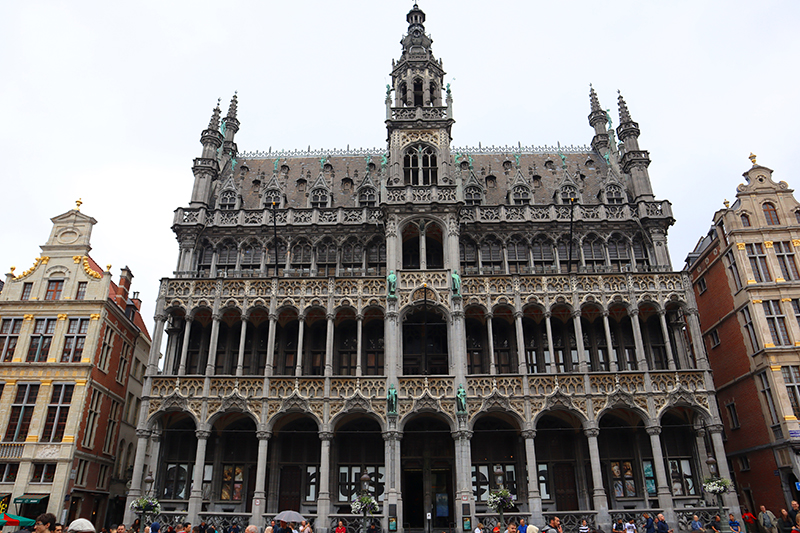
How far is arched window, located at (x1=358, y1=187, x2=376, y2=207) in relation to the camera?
41.1 meters

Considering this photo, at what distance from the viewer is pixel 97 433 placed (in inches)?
1412

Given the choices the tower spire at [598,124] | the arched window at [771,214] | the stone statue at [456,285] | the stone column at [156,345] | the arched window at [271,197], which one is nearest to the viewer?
the stone column at [156,345]

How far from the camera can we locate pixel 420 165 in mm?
38031

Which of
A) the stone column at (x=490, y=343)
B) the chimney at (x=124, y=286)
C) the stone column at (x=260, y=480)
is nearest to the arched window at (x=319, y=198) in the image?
the chimney at (x=124, y=286)

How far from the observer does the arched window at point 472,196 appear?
133ft

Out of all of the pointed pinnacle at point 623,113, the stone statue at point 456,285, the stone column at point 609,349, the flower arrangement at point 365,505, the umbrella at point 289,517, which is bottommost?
the umbrella at point 289,517

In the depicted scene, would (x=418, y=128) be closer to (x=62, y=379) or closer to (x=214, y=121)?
(x=214, y=121)

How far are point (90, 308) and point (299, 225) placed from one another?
45.0 feet

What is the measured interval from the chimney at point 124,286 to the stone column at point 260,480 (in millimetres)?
15443

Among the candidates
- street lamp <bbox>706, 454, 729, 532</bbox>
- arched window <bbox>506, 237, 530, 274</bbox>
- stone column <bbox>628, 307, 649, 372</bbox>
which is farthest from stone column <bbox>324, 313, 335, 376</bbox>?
street lamp <bbox>706, 454, 729, 532</bbox>

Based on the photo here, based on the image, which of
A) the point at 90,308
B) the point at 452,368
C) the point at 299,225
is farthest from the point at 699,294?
the point at 90,308

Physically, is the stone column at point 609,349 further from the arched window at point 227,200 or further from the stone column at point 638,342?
the arched window at point 227,200

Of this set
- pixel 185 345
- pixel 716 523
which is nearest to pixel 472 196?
pixel 185 345

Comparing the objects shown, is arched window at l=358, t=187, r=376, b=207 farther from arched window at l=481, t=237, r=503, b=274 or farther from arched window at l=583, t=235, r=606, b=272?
arched window at l=583, t=235, r=606, b=272
